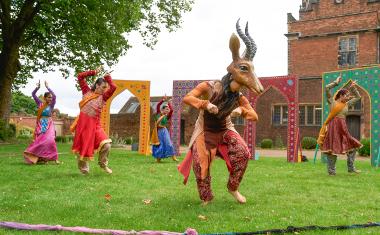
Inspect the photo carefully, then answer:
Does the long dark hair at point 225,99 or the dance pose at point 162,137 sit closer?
the long dark hair at point 225,99

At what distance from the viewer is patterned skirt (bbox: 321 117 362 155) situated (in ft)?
37.3

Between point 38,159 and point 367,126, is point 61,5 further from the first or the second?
point 367,126

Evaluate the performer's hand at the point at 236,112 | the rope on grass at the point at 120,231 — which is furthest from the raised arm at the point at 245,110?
the rope on grass at the point at 120,231

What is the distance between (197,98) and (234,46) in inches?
35.8

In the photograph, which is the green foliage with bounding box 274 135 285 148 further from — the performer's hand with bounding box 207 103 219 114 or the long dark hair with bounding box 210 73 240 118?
the performer's hand with bounding box 207 103 219 114

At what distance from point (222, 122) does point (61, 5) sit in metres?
15.1

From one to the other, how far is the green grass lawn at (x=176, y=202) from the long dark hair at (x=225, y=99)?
1357 mm

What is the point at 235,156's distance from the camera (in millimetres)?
6695

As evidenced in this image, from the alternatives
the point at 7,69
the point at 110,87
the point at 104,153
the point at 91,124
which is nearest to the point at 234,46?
the point at 110,87

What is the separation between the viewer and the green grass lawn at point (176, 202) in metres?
5.41

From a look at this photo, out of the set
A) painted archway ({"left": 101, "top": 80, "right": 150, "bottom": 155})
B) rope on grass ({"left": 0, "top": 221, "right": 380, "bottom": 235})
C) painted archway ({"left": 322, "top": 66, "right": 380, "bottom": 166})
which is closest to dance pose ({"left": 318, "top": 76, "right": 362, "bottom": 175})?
painted archway ({"left": 322, "top": 66, "right": 380, "bottom": 166})

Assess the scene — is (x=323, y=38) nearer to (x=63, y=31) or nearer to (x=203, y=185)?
(x=63, y=31)

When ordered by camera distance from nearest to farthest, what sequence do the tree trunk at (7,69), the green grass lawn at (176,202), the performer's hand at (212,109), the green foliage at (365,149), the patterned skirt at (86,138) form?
the green grass lawn at (176,202) → the performer's hand at (212,109) → the patterned skirt at (86,138) → the tree trunk at (7,69) → the green foliage at (365,149)

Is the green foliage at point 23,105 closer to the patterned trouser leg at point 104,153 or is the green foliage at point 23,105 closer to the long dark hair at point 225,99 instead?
the patterned trouser leg at point 104,153
